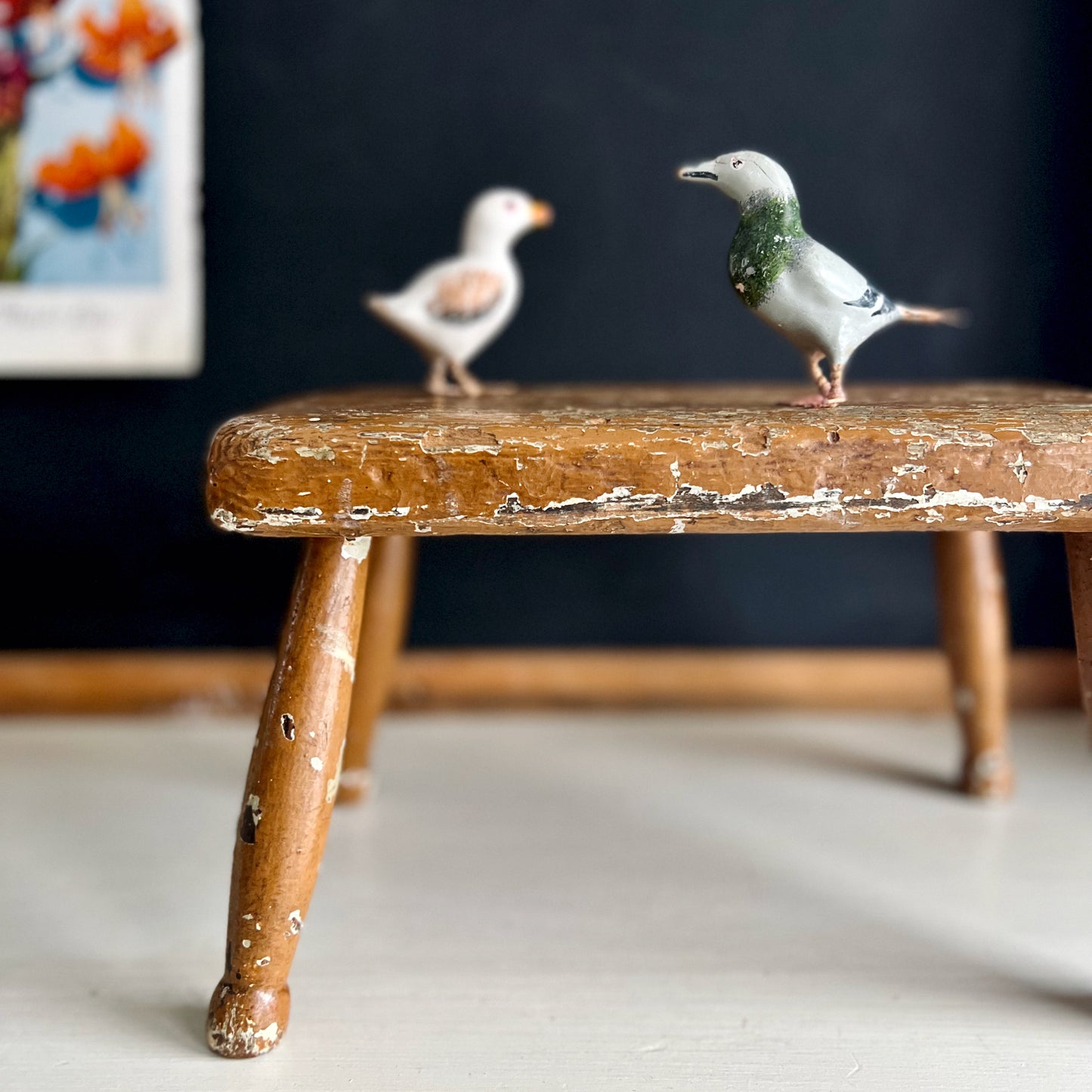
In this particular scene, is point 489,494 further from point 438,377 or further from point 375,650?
point 375,650

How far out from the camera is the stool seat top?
0.71 metres

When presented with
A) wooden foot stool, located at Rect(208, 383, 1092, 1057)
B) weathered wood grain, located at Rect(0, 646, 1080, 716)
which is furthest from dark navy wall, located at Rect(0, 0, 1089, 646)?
wooden foot stool, located at Rect(208, 383, 1092, 1057)

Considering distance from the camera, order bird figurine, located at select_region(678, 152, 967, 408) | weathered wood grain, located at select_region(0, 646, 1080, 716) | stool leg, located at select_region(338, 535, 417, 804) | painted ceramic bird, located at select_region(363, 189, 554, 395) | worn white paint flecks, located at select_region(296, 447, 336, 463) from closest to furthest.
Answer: worn white paint flecks, located at select_region(296, 447, 336, 463) < bird figurine, located at select_region(678, 152, 967, 408) < painted ceramic bird, located at select_region(363, 189, 554, 395) < stool leg, located at select_region(338, 535, 417, 804) < weathered wood grain, located at select_region(0, 646, 1080, 716)

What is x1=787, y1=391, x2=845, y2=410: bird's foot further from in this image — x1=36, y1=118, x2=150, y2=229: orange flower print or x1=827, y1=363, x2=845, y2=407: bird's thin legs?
x1=36, y1=118, x2=150, y2=229: orange flower print

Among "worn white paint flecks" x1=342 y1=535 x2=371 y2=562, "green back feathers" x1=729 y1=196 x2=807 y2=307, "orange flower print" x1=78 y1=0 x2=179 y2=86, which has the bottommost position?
"worn white paint flecks" x1=342 y1=535 x2=371 y2=562

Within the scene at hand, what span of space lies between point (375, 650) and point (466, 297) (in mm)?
348

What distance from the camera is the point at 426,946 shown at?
0.89m

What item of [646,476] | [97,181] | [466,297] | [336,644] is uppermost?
[97,181]

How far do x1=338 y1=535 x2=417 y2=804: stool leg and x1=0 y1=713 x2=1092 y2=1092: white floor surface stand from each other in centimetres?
5

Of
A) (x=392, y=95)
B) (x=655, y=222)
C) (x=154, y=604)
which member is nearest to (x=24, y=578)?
(x=154, y=604)

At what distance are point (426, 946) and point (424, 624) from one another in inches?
24.2

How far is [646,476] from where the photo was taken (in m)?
→ 0.71

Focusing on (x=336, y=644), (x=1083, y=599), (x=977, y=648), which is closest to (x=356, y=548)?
(x=336, y=644)

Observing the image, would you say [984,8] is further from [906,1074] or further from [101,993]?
[101,993]
